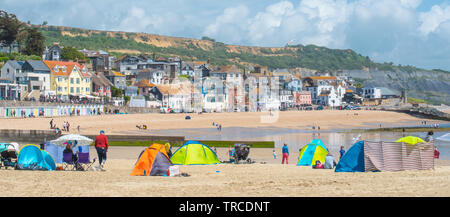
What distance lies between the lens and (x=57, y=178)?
46.3ft

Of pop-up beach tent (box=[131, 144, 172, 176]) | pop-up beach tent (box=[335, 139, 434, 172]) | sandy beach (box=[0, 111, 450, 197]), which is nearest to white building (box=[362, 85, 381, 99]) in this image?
sandy beach (box=[0, 111, 450, 197])

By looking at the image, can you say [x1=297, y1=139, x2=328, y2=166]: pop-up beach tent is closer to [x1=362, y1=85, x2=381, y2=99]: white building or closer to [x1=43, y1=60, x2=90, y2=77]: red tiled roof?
[x1=43, y1=60, x2=90, y2=77]: red tiled roof

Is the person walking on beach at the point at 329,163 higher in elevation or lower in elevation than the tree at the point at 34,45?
lower

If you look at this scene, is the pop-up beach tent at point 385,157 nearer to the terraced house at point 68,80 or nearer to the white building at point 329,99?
the terraced house at point 68,80

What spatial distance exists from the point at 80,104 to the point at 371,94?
10059 centimetres

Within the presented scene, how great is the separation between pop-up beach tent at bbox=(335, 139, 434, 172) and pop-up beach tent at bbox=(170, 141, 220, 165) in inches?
226

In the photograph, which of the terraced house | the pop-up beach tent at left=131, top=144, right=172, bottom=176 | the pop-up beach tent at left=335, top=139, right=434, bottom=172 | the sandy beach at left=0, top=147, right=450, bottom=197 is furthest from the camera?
the terraced house

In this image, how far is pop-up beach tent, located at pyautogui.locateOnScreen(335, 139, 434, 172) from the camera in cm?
1549

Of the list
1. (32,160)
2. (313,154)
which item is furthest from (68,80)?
(313,154)

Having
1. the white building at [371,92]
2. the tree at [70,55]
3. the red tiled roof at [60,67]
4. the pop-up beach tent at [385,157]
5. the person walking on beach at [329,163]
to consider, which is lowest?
the person walking on beach at [329,163]

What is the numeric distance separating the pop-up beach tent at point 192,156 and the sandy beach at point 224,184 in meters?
2.79

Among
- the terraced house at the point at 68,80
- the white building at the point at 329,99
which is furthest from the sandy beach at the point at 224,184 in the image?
the white building at the point at 329,99

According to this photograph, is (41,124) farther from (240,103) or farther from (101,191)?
(240,103)

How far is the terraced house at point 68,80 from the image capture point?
7506 centimetres
